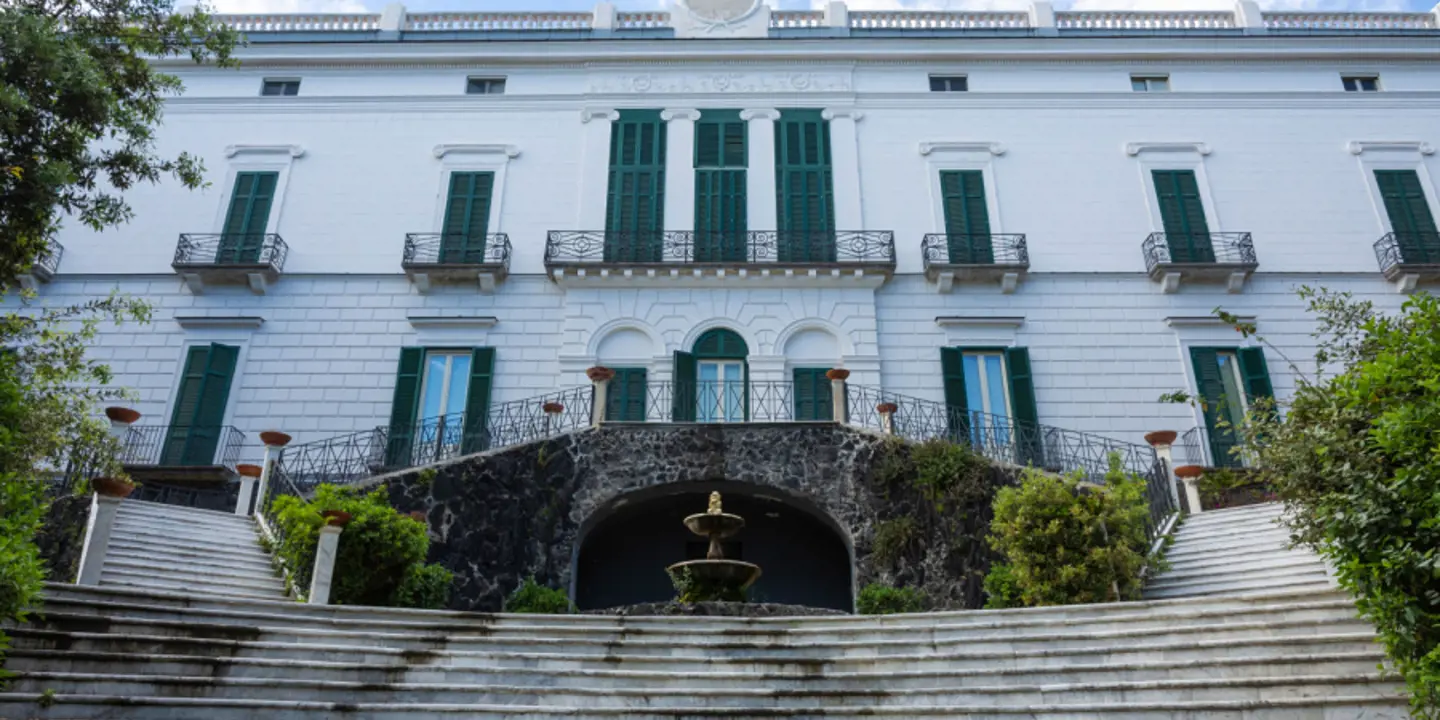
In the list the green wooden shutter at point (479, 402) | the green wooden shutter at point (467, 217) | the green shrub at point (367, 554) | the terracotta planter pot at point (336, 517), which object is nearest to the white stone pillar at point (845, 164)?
the green wooden shutter at point (467, 217)

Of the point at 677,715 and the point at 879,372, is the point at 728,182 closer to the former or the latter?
the point at 879,372

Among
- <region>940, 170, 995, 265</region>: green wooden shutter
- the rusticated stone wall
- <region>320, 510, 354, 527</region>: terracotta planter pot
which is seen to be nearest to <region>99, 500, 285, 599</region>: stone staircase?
<region>320, 510, 354, 527</region>: terracotta planter pot

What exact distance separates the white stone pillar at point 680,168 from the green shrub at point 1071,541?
32.4 feet

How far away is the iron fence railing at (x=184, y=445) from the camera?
59.2ft

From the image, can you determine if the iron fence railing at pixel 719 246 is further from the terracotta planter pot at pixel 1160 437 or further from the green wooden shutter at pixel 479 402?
the terracotta planter pot at pixel 1160 437

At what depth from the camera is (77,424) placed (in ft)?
39.3

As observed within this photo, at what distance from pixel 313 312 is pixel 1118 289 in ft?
50.4

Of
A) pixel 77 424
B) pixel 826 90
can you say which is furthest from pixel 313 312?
pixel 826 90

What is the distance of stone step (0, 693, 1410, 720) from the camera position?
7.09 meters

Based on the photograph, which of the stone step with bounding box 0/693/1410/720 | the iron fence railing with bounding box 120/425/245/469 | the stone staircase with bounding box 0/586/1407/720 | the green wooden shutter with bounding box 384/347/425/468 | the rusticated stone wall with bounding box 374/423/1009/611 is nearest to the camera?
the stone step with bounding box 0/693/1410/720

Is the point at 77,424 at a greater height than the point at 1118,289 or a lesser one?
lesser

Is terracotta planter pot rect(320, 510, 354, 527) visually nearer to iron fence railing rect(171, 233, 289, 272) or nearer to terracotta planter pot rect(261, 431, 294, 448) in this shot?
terracotta planter pot rect(261, 431, 294, 448)

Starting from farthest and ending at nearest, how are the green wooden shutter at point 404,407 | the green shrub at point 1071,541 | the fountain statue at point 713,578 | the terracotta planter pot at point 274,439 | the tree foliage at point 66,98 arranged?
the green wooden shutter at point 404,407 < the terracotta planter pot at point 274,439 < the fountain statue at point 713,578 < the green shrub at point 1071,541 < the tree foliage at point 66,98

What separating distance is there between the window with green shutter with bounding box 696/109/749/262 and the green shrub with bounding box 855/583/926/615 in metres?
7.90
